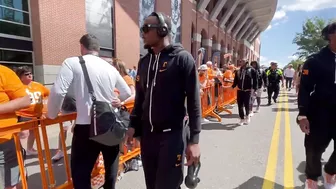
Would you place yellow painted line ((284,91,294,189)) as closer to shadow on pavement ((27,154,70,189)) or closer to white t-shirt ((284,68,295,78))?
shadow on pavement ((27,154,70,189))

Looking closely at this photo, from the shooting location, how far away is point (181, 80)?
2021mm

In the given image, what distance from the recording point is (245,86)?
293 inches

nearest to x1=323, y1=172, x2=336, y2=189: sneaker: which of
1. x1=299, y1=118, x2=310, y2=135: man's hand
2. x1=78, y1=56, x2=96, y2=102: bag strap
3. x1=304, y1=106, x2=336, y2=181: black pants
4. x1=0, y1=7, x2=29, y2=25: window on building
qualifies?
x1=304, y1=106, x2=336, y2=181: black pants

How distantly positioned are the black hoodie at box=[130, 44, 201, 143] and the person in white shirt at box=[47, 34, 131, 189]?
0.58 m

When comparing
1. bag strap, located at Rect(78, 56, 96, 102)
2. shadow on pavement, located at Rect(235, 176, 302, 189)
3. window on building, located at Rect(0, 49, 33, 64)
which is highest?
window on building, located at Rect(0, 49, 33, 64)

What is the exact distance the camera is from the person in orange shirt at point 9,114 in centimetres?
208

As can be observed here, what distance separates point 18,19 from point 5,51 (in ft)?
4.85

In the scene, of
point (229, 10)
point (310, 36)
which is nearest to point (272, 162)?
point (229, 10)

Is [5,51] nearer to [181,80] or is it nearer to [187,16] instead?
[181,80]

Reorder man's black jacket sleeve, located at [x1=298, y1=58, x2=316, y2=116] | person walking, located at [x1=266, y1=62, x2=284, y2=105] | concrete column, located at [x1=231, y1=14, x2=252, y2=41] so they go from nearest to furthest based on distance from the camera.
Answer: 1. man's black jacket sleeve, located at [x1=298, y1=58, x2=316, y2=116]
2. person walking, located at [x1=266, y1=62, x2=284, y2=105]
3. concrete column, located at [x1=231, y1=14, x2=252, y2=41]

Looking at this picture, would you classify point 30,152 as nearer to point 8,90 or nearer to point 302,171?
point 8,90

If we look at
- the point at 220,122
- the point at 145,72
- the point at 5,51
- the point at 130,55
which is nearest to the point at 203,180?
the point at 145,72

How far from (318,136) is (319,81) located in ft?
2.15

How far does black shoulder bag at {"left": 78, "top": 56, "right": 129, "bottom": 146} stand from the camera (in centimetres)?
229
